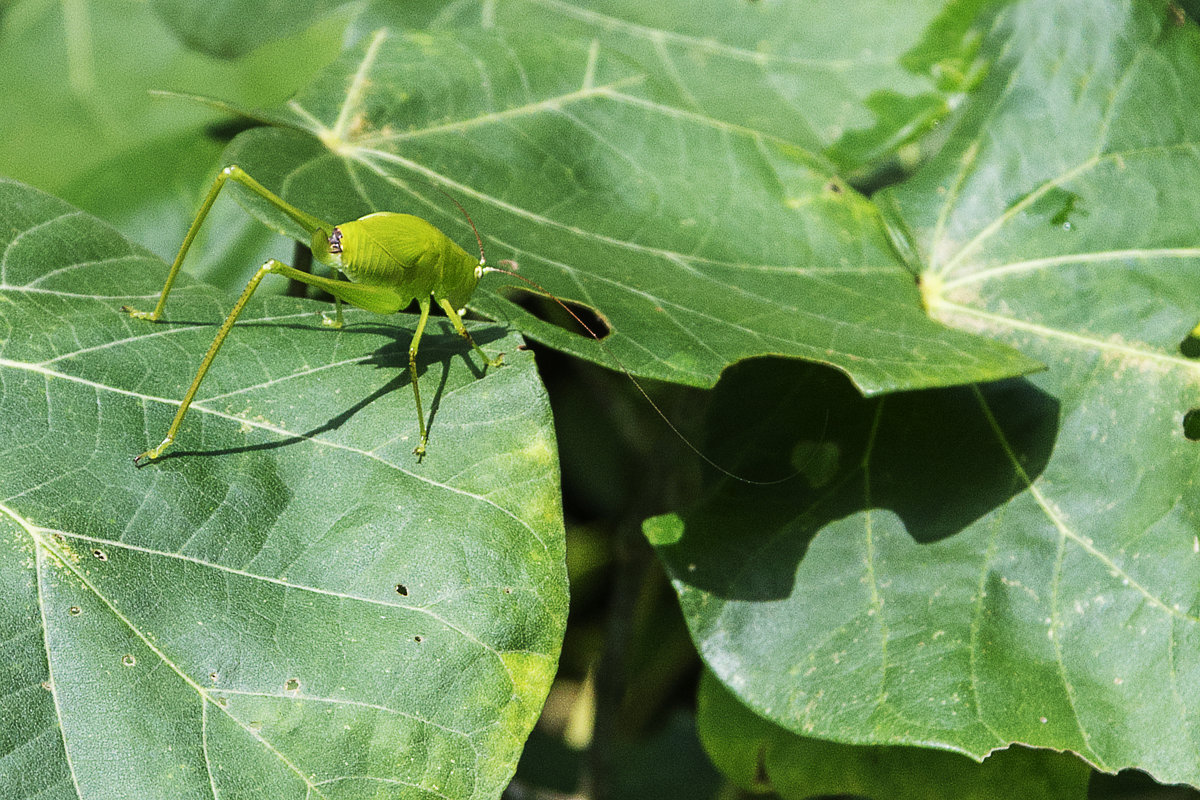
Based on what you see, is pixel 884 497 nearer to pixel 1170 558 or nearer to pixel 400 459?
pixel 1170 558

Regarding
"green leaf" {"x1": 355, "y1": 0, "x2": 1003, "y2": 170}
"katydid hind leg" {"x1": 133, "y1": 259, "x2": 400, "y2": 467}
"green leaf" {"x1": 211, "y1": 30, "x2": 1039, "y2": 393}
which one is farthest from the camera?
"green leaf" {"x1": 355, "y1": 0, "x2": 1003, "y2": 170}

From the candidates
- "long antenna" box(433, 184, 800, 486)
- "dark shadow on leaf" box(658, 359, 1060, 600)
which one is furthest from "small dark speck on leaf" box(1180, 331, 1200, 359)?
"long antenna" box(433, 184, 800, 486)

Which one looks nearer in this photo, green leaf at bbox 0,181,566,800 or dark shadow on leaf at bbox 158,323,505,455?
green leaf at bbox 0,181,566,800

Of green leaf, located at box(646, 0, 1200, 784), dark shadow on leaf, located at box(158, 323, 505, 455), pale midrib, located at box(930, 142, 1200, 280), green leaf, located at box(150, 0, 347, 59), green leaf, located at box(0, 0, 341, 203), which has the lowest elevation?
green leaf, located at box(646, 0, 1200, 784)

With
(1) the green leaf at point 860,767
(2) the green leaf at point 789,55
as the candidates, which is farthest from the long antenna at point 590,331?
(2) the green leaf at point 789,55

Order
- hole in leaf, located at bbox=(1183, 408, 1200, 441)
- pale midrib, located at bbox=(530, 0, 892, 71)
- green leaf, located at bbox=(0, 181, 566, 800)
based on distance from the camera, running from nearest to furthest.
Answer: green leaf, located at bbox=(0, 181, 566, 800) < hole in leaf, located at bbox=(1183, 408, 1200, 441) < pale midrib, located at bbox=(530, 0, 892, 71)

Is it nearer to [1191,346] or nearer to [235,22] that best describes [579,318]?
[1191,346]

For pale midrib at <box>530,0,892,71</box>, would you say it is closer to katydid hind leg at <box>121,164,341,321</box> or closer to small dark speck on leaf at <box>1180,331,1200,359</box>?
small dark speck on leaf at <box>1180,331,1200,359</box>
